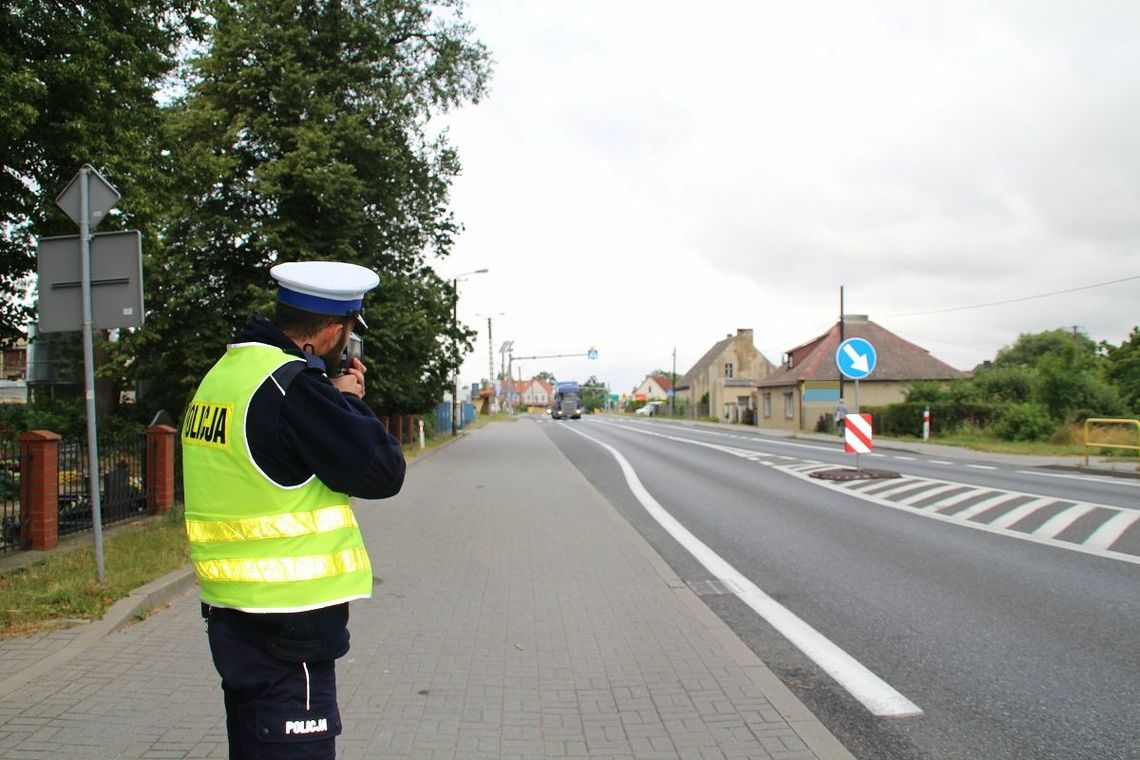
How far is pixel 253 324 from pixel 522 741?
2335 millimetres

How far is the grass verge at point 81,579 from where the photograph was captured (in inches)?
214

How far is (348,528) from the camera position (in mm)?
2168

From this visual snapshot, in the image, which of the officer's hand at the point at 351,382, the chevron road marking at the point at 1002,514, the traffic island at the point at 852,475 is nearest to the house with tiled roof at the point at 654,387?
the traffic island at the point at 852,475

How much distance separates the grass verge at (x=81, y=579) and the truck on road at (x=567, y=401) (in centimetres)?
7146

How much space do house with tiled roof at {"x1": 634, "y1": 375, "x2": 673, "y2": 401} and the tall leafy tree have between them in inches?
5464

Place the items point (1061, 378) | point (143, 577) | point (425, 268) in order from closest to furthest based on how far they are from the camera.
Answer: point (143, 577) → point (425, 268) → point (1061, 378)

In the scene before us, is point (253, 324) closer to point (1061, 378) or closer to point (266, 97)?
Result: point (266, 97)

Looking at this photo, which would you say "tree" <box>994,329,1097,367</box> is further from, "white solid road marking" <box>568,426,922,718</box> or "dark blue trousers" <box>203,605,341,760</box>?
"dark blue trousers" <box>203,605,341,760</box>

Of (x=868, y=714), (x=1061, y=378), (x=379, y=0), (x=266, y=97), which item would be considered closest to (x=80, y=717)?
(x=868, y=714)

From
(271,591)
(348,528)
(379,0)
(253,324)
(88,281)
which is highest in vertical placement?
(379,0)

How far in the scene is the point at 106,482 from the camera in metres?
9.54

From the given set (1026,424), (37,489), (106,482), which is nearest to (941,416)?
(1026,424)

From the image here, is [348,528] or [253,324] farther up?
[253,324]

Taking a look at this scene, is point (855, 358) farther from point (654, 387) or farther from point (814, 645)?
point (654, 387)
